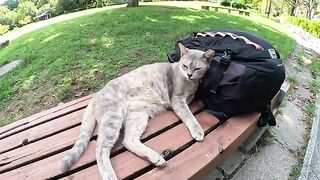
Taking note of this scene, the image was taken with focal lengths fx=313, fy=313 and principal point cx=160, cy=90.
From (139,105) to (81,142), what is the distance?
2.07 ft

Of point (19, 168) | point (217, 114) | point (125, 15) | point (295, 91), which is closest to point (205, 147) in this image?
point (217, 114)

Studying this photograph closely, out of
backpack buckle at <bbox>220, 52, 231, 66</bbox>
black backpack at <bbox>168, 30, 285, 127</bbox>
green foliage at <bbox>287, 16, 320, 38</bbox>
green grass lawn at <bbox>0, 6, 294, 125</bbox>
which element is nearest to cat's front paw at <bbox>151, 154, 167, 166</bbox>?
black backpack at <bbox>168, 30, 285, 127</bbox>

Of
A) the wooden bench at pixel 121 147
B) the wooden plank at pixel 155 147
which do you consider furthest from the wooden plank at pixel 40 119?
the wooden plank at pixel 155 147

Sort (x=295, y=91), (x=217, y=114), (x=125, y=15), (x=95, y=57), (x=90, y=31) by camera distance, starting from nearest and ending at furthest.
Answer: (x=217, y=114) → (x=295, y=91) → (x=95, y=57) → (x=90, y=31) → (x=125, y=15)

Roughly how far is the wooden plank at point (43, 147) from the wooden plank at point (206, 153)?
1.16 ft

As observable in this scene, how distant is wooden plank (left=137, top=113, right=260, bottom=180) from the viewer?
6.75 ft

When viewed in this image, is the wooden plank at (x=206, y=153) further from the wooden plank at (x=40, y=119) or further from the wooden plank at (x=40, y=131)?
the wooden plank at (x=40, y=119)

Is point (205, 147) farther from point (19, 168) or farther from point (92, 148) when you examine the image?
point (19, 168)

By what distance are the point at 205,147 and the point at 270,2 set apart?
27.9 meters

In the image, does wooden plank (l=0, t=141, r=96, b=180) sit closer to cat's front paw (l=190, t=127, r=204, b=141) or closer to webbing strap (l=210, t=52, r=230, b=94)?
cat's front paw (l=190, t=127, r=204, b=141)

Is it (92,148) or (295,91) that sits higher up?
(92,148)

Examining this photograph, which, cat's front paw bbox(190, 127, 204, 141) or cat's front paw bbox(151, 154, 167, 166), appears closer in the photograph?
cat's front paw bbox(151, 154, 167, 166)

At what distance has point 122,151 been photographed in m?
2.22

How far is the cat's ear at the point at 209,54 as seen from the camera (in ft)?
9.10
